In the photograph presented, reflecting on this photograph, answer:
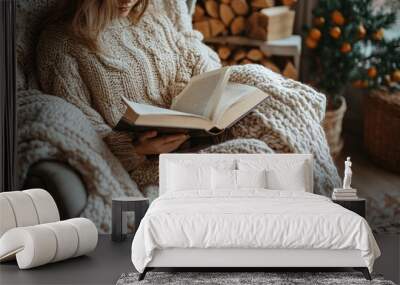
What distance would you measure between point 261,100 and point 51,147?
160cm

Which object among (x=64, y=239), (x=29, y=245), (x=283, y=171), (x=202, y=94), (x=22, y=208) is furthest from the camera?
(x=202, y=94)

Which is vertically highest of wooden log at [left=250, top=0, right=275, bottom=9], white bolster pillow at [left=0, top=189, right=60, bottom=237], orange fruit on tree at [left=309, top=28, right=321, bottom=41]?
wooden log at [left=250, top=0, right=275, bottom=9]

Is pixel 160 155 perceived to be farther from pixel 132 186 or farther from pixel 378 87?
pixel 378 87

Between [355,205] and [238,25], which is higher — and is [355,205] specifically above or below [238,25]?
below

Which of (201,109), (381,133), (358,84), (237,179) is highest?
(358,84)

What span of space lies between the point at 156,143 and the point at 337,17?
1.63 metres

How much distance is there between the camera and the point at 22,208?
4434 mm

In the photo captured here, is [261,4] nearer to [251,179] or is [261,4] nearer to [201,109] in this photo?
[201,109]

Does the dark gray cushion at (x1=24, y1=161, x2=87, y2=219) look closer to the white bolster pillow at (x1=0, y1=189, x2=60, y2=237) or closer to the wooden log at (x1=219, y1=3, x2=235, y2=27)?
the white bolster pillow at (x1=0, y1=189, x2=60, y2=237)

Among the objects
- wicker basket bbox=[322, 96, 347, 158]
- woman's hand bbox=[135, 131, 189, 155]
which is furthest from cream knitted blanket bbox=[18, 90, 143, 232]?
wicker basket bbox=[322, 96, 347, 158]

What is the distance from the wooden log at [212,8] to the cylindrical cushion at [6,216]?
2.05m

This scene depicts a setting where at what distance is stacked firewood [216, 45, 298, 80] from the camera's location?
5.30 m

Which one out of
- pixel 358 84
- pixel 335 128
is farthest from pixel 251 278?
pixel 358 84

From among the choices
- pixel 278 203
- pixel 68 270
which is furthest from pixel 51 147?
pixel 278 203
